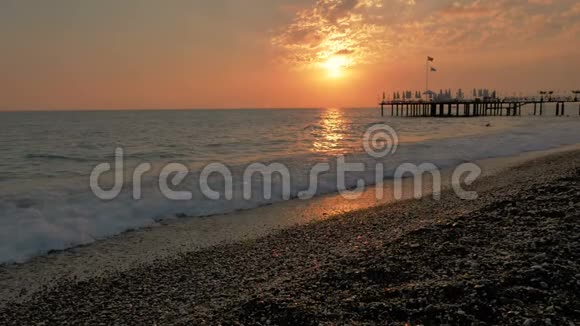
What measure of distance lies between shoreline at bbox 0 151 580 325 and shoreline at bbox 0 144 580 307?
361 mm

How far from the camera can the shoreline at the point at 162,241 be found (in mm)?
5609

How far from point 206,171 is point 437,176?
8489 millimetres

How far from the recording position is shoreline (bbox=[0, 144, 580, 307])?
18.4 ft

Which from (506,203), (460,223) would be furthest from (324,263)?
(506,203)

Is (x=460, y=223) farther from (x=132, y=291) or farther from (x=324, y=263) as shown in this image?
(x=132, y=291)

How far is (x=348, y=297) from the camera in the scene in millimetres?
3812

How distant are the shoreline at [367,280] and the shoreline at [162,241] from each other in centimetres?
36

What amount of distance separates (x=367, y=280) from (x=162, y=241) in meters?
4.42
